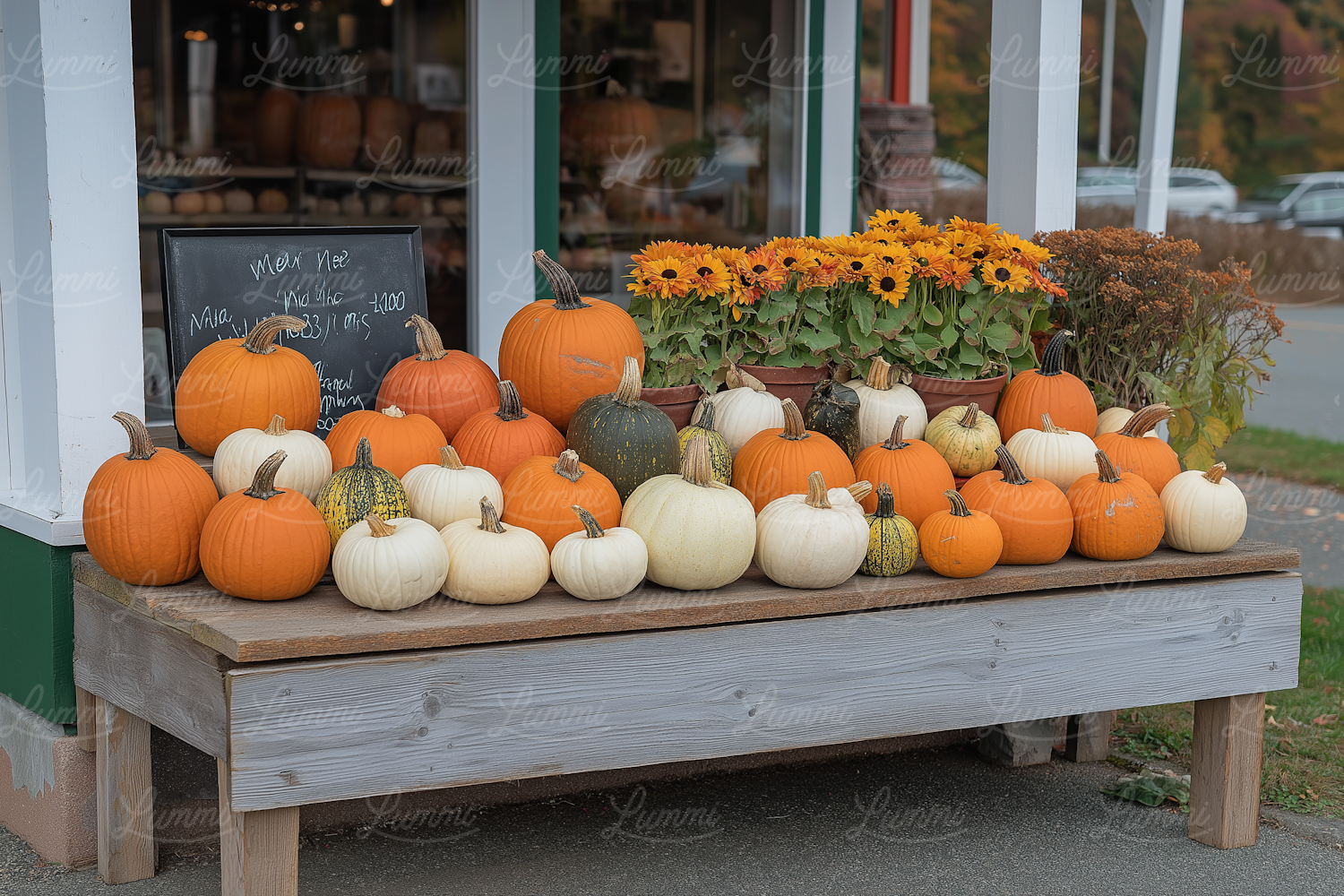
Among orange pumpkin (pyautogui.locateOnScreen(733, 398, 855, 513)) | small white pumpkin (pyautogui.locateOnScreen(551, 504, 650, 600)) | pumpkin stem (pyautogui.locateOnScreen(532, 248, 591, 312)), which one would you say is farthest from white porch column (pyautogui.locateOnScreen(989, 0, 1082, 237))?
small white pumpkin (pyautogui.locateOnScreen(551, 504, 650, 600))

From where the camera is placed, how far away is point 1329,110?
26.9 m

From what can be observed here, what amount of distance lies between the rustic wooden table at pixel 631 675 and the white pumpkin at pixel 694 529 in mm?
56

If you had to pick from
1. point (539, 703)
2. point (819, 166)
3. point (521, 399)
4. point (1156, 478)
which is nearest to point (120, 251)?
point (521, 399)

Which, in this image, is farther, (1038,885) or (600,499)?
(1038,885)

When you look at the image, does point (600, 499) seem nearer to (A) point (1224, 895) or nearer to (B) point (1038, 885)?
(B) point (1038, 885)

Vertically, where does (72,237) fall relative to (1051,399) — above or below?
above

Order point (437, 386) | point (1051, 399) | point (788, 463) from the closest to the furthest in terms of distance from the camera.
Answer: point (788, 463) < point (437, 386) < point (1051, 399)

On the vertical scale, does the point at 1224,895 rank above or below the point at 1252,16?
below

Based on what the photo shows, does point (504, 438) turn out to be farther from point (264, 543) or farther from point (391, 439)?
point (264, 543)

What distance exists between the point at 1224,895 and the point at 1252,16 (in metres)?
28.5

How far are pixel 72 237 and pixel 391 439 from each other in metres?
0.81

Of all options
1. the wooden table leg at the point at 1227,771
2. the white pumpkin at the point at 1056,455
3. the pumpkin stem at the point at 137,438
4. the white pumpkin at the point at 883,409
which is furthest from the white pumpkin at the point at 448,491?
the wooden table leg at the point at 1227,771

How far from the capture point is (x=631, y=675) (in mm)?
2564

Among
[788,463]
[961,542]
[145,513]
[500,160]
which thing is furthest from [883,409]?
[500,160]
